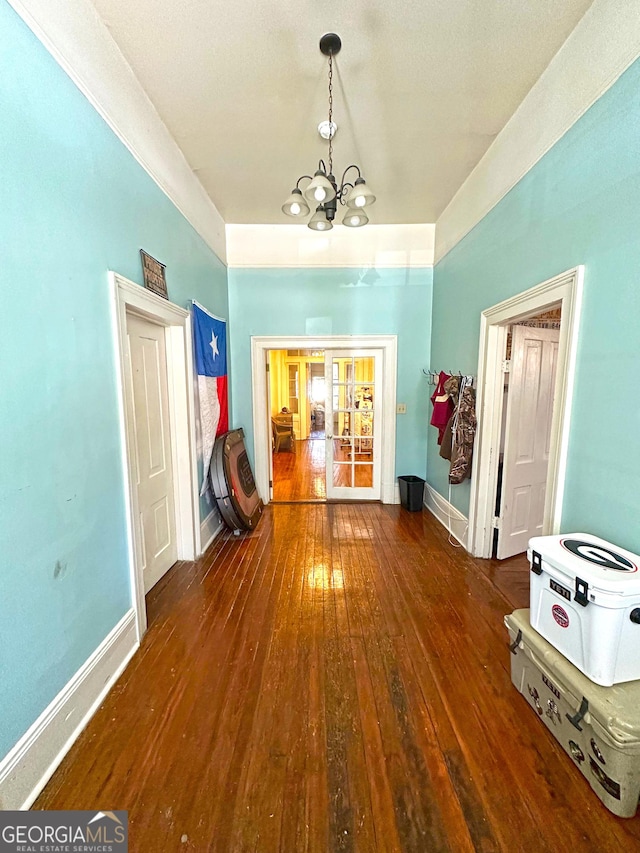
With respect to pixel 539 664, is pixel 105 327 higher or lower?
higher

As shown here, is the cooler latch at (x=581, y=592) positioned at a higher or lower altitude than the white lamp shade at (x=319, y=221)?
lower

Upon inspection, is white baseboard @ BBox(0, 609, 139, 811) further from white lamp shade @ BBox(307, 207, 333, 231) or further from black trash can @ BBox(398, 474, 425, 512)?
black trash can @ BBox(398, 474, 425, 512)

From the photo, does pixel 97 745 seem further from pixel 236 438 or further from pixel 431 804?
pixel 236 438

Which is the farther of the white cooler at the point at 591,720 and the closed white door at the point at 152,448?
the closed white door at the point at 152,448

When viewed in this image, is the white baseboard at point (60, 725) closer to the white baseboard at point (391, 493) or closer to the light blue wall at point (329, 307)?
the light blue wall at point (329, 307)

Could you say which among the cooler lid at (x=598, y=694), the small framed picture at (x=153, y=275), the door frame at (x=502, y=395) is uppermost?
the small framed picture at (x=153, y=275)

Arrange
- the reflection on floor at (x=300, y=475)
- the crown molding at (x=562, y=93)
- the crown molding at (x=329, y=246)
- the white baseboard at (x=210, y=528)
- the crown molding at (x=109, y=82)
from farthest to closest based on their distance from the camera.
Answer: the reflection on floor at (x=300, y=475), the crown molding at (x=329, y=246), the white baseboard at (x=210, y=528), the crown molding at (x=562, y=93), the crown molding at (x=109, y=82)

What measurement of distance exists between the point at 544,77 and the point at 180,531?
4078 mm

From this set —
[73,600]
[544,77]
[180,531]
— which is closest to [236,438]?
[180,531]

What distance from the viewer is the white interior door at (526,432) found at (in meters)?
2.61

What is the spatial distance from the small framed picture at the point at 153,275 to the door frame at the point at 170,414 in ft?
0.21

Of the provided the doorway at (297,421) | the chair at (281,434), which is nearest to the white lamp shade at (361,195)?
the doorway at (297,421)

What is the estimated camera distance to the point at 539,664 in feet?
4.76

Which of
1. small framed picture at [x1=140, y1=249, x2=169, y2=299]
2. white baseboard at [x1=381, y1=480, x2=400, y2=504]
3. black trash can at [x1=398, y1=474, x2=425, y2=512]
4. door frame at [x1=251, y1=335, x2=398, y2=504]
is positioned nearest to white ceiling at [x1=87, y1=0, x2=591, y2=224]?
small framed picture at [x1=140, y1=249, x2=169, y2=299]
